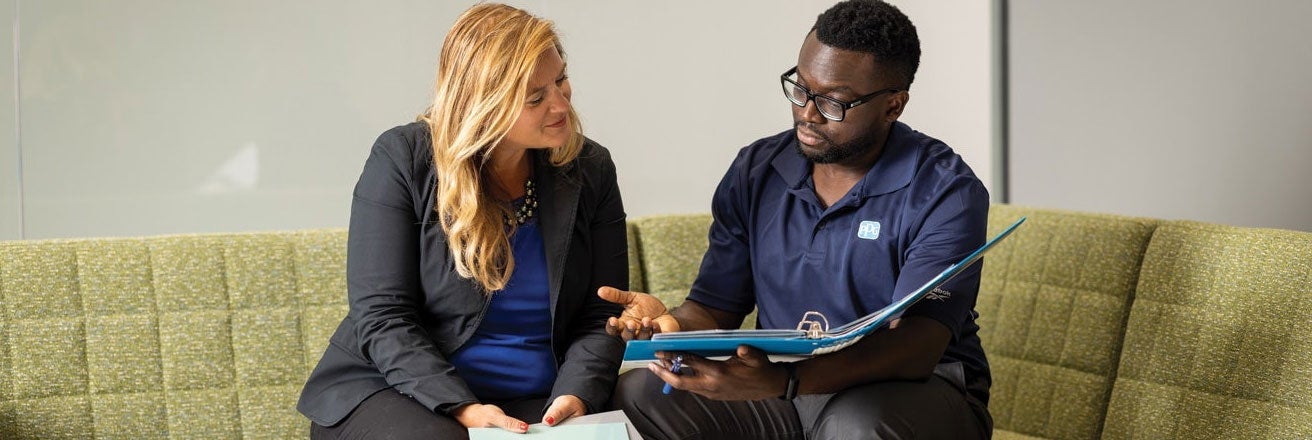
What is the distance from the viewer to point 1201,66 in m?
2.91

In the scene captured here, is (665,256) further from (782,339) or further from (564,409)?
(782,339)

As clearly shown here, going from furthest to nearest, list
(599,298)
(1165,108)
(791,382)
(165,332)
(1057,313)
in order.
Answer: (1165,108) → (1057,313) → (165,332) → (599,298) → (791,382)

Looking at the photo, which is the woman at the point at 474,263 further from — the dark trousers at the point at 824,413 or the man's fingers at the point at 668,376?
the man's fingers at the point at 668,376

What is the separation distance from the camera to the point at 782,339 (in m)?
1.70

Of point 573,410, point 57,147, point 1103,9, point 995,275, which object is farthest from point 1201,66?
point 57,147

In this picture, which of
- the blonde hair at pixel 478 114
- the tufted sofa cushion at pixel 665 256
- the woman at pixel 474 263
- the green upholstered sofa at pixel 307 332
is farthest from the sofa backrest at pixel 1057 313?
the blonde hair at pixel 478 114

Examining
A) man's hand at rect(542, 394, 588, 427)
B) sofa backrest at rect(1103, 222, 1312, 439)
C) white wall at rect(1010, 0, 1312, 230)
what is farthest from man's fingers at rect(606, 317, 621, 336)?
white wall at rect(1010, 0, 1312, 230)

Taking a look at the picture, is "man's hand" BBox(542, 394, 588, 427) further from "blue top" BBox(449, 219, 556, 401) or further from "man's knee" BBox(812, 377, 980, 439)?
"man's knee" BBox(812, 377, 980, 439)

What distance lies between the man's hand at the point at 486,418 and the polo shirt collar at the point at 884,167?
69 cm

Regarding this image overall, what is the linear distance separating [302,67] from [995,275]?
65.3 inches

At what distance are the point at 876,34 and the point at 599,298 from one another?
0.69 metres

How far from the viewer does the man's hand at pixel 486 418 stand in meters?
1.86

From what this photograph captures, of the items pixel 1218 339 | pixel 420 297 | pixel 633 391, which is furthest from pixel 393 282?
pixel 1218 339

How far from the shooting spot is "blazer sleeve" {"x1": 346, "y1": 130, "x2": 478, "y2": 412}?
6.45ft
